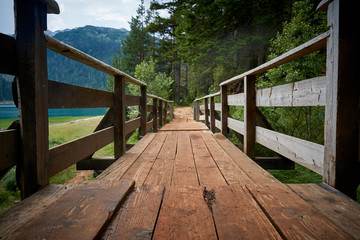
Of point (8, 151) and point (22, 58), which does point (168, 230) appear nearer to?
point (8, 151)

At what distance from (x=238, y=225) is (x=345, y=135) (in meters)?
0.93

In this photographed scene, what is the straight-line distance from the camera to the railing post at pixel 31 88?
43.9 inches

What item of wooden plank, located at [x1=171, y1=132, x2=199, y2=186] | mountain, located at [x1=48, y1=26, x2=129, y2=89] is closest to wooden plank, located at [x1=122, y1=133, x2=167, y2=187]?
wooden plank, located at [x1=171, y1=132, x2=199, y2=186]

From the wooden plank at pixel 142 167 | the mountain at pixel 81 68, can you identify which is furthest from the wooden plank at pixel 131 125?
the mountain at pixel 81 68

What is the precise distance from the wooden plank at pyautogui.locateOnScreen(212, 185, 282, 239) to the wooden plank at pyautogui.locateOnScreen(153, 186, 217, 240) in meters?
0.05

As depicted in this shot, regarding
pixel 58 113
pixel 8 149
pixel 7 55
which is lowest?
pixel 58 113

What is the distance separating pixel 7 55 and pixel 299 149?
82.1 inches

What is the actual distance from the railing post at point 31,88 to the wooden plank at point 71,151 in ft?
0.37

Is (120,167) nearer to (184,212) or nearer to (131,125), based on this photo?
(184,212)

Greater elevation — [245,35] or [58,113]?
[245,35]

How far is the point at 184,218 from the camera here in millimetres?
960

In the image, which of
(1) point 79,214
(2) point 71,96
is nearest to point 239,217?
(1) point 79,214

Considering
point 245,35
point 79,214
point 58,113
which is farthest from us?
point 58,113

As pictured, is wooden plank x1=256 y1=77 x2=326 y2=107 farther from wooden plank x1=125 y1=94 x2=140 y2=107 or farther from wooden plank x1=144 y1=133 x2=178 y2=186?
wooden plank x1=125 y1=94 x2=140 y2=107
